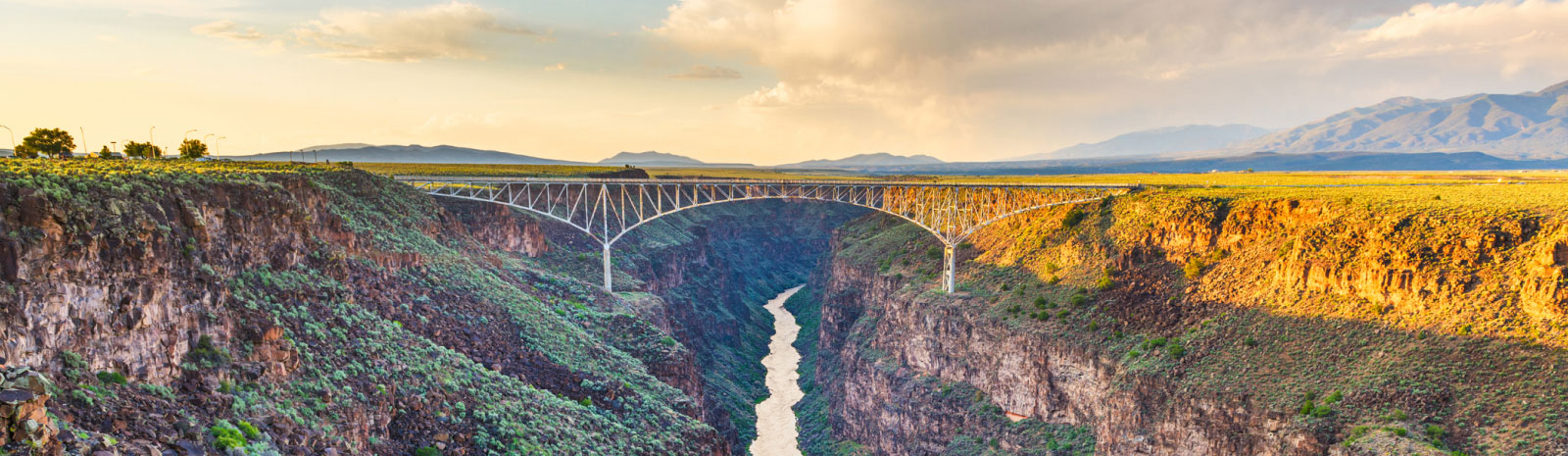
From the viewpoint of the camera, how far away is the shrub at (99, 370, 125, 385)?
23922 millimetres

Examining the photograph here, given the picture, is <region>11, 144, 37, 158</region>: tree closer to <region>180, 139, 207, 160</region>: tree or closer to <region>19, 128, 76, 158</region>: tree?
<region>19, 128, 76, 158</region>: tree

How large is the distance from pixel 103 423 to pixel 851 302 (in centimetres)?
7600

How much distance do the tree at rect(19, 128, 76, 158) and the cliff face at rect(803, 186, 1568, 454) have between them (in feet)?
203

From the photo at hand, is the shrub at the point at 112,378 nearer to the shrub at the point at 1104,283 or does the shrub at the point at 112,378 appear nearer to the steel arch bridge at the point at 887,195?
the steel arch bridge at the point at 887,195

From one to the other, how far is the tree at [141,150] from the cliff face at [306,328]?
17.9 m

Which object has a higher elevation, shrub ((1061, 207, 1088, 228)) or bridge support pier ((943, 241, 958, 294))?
shrub ((1061, 207, 1088, 228))

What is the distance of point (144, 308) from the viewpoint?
26516 millimetres

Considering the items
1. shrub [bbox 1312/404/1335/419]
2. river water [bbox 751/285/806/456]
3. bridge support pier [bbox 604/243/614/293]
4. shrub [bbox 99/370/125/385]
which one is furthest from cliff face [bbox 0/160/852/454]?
shrub [bbox 1312/404/1335/419]

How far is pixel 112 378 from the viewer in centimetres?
2416

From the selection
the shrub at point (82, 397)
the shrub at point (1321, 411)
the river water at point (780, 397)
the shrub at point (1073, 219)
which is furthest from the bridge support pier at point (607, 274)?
the shrub at point (1321, 411)

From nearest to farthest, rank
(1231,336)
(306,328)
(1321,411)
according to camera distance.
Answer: (306,328) → (1321,411) → (1231,336)

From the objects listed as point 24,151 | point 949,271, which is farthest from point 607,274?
point 24,151

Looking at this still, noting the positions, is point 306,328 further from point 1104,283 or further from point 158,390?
point 1104,283

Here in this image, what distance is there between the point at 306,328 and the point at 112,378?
10.5m
